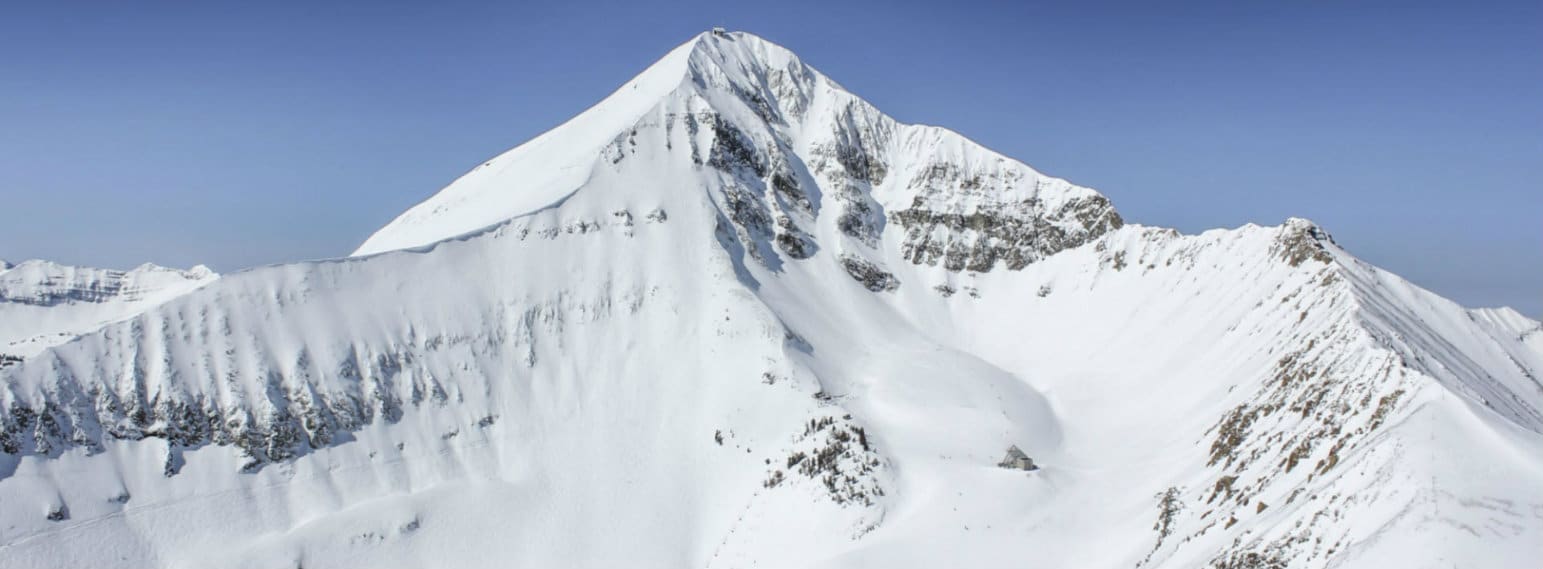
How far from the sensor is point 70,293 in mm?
116625

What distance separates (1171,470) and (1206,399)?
14.9m

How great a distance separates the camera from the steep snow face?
110625 millimetres

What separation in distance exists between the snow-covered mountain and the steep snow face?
35542 mm

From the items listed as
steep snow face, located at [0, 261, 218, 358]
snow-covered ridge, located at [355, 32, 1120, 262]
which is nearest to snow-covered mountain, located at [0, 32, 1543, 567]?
snow-covered ridge, located at [355, 32, 1120, 262]

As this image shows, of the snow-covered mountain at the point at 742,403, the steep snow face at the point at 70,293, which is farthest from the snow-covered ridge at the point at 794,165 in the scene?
the steep snow face at the point at 70,293

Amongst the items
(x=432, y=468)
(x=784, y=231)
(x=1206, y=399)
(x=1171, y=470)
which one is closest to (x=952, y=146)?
(x=784, y=231)

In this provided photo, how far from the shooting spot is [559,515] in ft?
→ 280

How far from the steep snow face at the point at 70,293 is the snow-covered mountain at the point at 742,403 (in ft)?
117

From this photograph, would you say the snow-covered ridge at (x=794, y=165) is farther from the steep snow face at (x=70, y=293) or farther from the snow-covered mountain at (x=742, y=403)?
the steep snow face at (x=70, y=293)

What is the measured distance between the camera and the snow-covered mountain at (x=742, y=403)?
175 feet

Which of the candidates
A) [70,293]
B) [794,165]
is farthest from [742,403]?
[70,293]

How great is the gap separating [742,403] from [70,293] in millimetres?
96573

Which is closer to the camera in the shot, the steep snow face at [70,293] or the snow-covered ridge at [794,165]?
the steep snow face at [70,293]

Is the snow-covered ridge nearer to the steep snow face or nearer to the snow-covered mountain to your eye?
the snow-covered mountain
